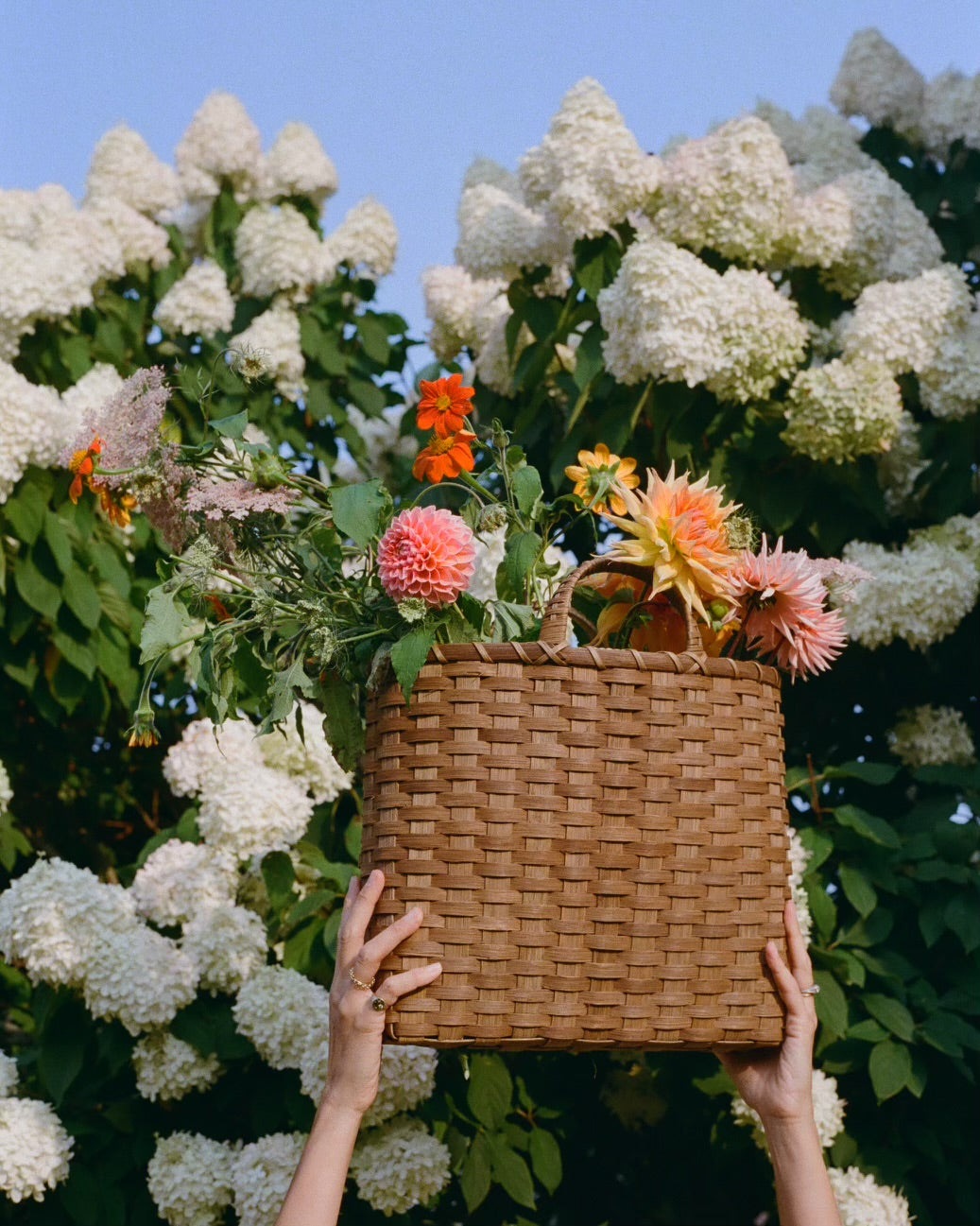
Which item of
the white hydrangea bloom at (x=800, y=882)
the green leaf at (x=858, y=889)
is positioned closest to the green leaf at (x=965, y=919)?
the green leaf at (x=858, y=889)

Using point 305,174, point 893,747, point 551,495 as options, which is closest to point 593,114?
point 551,495

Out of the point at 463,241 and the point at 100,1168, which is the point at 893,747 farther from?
the point at 100,1168

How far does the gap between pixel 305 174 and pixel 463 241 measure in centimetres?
85

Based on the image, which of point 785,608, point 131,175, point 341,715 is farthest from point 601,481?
point 131,175

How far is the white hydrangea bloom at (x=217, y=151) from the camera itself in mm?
3293

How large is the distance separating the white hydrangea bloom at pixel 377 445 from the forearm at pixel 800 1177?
6.69 ft

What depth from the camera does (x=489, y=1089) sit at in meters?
1.97

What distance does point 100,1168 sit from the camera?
2.03 metres

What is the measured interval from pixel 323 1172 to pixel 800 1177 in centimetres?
46

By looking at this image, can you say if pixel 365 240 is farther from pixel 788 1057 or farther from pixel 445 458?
pixel 788 1057

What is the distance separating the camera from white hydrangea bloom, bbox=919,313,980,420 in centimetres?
242

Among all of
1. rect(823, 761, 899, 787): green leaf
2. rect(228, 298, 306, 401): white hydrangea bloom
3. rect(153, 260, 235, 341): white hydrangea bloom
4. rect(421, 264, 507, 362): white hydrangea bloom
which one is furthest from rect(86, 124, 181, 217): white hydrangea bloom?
rect(823, 761, 899, 787): green leaf

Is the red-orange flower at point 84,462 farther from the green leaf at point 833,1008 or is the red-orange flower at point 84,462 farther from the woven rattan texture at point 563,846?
the green leaf at point 833,1008

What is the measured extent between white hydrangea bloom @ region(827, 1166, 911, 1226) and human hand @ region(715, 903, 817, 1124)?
0.79 m
